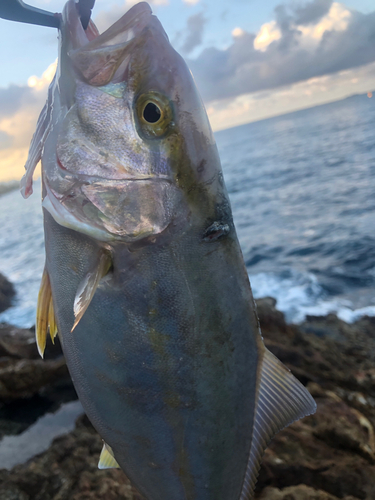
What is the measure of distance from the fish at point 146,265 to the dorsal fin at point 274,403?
0.02 metres

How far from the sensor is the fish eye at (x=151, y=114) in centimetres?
130

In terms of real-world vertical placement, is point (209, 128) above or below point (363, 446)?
above

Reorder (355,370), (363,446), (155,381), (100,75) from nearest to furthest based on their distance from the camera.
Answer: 1. (100,75)
2. (155,381)
3. (363,446)
4. (355,370)

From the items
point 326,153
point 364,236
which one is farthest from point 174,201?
point 326,153

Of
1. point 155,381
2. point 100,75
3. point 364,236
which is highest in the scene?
point 100,75

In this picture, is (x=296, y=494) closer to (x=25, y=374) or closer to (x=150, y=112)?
(x=150, y=112)

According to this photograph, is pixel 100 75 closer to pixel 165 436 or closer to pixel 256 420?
pixel 165 436

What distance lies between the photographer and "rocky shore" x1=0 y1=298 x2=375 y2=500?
8.99 feet

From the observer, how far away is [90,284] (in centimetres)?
131

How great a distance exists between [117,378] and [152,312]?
1.08ft

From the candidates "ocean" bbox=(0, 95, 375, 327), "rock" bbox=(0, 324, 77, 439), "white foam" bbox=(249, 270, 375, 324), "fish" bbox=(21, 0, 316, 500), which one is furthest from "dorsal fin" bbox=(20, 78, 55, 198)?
"ocean" bbox=(0, 95, 375, 327)

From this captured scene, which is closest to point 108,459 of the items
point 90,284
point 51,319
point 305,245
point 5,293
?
point 51,319

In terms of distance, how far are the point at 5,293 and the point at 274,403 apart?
1287cm

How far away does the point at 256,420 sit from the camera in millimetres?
1637
